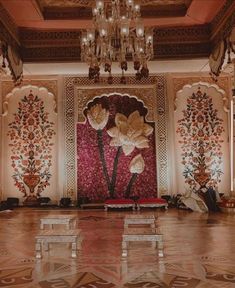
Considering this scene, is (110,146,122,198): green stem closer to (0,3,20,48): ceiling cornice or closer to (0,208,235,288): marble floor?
(0,208,235,288): marble floor

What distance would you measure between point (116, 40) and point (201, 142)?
5161 mm

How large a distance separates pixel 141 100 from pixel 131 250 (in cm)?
572

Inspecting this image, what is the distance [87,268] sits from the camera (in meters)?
4.04

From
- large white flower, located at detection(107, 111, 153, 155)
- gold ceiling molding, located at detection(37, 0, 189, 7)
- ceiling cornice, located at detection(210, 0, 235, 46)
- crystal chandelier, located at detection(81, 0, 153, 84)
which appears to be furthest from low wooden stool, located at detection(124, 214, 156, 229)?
large white flower, located at detection(107, 111, 153, 155)

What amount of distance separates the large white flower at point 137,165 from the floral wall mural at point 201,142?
94 cm

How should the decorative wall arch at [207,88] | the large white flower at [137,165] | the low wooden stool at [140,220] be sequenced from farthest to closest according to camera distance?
the decorative wall arch at [207,88] < the large white flower at [137,165] < the low wooden stool at [140,220]

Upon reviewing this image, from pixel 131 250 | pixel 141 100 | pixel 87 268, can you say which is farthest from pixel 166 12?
pixel 87 268

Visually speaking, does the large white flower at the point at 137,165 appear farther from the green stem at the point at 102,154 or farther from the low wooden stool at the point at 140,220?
the low wooden stool at the point at 140,220

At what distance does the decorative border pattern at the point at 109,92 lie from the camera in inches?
393

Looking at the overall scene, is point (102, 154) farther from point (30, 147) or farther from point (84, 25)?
point (84, 25)

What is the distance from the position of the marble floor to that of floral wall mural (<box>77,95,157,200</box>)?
3.04 m

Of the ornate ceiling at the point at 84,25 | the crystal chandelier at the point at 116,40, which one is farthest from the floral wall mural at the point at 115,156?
the crystal chandelier at the point at 116,40

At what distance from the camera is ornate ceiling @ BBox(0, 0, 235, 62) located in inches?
275

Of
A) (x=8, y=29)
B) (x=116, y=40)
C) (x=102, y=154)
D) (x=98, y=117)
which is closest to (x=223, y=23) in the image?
(x=116, y=40)
